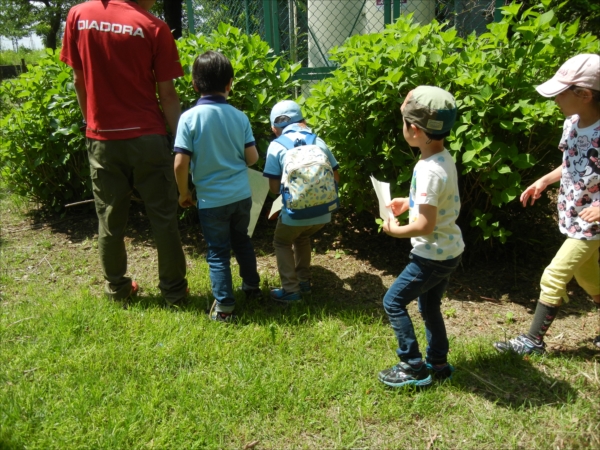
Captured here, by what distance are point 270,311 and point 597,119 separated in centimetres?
240

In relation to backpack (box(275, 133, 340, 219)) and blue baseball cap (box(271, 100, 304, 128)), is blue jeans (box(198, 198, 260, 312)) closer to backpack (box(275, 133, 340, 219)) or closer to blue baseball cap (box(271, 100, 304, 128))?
backpack (box(275, 133, 340, 219))

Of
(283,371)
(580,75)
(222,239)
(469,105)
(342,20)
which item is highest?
(342,20)

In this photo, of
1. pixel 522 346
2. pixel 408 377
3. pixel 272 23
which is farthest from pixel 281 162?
pixel 272 23

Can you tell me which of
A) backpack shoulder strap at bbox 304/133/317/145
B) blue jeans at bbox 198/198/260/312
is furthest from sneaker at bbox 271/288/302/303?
backpack shoulder strap at bbox 304/133/317/145

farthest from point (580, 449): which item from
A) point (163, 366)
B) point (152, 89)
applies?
point (152, 89)

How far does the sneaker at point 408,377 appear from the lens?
2.91m

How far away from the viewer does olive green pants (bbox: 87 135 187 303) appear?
3551mm

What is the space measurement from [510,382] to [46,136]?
15.4 ft

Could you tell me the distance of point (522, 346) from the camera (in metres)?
3.29

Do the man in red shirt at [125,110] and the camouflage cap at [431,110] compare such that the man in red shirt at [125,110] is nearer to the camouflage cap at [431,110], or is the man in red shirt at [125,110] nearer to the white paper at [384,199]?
the white paper at [384,199]

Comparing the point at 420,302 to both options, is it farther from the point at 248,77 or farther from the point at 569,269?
the point at 248,77

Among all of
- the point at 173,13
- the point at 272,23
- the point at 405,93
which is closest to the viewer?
the point at 405,93

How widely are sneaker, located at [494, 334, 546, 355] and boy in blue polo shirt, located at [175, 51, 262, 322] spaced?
69.7 inches

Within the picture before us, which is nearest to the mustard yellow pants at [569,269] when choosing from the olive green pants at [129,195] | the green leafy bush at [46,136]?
the olive green pants at [129,195]
